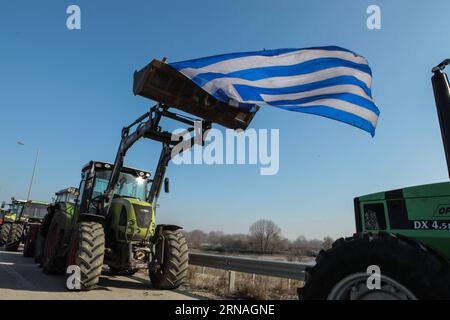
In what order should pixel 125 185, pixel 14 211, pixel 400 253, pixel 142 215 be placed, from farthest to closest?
1. pixel 14 211
2. pixel 125 185
3. pixel 142 215
4. pixel 400 253

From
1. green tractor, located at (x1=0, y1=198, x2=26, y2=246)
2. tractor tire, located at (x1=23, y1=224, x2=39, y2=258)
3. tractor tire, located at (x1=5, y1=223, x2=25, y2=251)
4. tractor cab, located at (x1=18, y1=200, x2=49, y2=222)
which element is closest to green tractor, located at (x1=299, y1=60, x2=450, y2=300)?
tractor tire, located at (x1=23, y1=224, x2=39, y2=258)

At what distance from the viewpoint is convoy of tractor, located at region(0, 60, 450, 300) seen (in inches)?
102

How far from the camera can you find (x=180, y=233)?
798 centimetres

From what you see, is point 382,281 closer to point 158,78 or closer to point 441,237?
point 441,237

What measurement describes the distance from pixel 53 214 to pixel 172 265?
227 inches

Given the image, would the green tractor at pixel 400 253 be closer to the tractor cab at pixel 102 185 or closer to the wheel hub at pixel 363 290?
the wheel hub at pixel 363 290

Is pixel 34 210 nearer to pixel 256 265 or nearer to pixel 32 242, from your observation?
pixel 32 242

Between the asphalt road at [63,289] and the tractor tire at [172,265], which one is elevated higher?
the tractor tire at [172,265]

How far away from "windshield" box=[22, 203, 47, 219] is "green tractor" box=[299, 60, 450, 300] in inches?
726

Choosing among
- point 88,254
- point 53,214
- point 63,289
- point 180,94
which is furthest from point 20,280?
point 180,94

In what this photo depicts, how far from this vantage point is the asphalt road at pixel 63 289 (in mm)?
5910

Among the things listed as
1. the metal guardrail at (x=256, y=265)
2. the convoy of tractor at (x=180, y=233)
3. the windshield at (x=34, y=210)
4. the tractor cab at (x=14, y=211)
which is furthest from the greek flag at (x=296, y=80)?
the tractor cab at (x=14, y=211)

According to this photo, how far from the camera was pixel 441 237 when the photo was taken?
9.62 feet

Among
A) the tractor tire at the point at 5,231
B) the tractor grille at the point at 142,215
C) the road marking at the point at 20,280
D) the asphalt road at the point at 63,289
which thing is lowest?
the asphalt road at the point at 63,289
